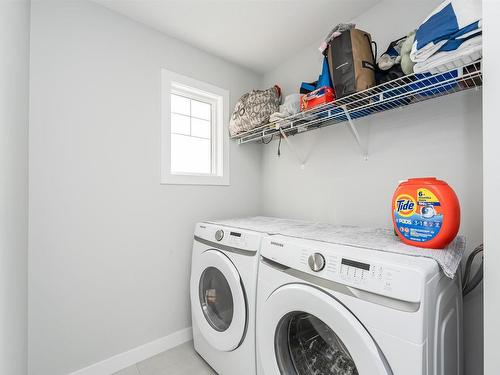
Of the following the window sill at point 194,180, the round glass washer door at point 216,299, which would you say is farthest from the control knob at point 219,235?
the window sill at point 194,180

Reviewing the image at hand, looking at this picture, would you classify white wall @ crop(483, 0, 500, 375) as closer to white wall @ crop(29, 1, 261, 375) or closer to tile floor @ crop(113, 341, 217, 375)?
tile floor @ crop(113, 341, 217, 375)

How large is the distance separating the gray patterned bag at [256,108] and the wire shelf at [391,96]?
0.16 meters

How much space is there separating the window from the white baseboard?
1.23 metres

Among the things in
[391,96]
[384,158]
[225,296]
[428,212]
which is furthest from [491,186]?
[225,296]

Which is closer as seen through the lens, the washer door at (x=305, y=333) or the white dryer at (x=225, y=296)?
the washer door at (x=305, y=333)

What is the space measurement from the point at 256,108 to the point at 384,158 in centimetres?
103

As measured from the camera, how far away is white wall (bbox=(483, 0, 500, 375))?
76cm

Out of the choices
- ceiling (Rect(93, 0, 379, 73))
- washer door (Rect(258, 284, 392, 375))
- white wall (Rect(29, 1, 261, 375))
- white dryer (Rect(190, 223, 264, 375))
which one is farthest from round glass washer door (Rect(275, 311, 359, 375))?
ceiling (Rect(93, 0, 379, 73))

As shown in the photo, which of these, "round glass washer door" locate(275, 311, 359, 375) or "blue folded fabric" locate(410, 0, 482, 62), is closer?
"blue folded fabric" locate(410, 0, 482, 62)

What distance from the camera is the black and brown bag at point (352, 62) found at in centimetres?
124

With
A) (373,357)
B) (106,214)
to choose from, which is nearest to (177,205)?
(106,214)

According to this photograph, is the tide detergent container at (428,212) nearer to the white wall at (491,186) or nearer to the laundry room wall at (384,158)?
the white wall at (491,186)

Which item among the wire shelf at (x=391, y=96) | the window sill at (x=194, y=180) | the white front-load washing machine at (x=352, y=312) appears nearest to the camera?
the white front-load washing machine at (x=352, y=312)

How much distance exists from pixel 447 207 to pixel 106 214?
188 cm
